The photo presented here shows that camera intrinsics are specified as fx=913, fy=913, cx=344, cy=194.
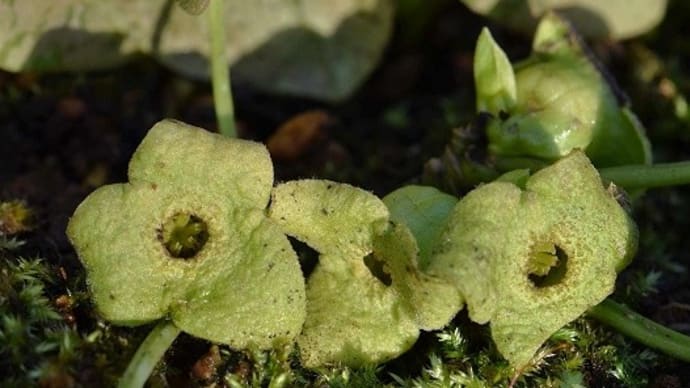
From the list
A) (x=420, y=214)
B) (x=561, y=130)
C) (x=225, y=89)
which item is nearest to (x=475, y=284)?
(x=420, y=214)

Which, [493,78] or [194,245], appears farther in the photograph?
[493,78]

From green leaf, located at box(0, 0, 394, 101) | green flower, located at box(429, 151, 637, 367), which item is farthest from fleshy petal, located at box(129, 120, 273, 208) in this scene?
green leaf, located at box(0, 0, 394, 101)

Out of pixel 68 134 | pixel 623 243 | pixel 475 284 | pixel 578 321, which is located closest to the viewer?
pixel 475 284

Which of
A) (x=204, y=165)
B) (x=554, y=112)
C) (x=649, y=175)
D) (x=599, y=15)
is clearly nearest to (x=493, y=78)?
(x=554, y=112)

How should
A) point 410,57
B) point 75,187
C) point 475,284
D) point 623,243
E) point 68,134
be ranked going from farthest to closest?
point 410,57
point 68,134
point 75,187
point 623,243
point 475,284

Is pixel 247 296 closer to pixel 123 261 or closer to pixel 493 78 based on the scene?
pixel 123 261

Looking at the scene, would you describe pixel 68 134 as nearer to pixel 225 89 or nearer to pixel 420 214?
pixel 225 89
